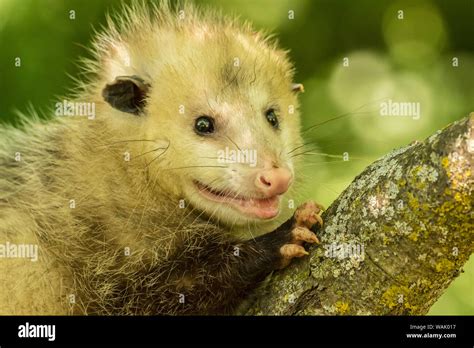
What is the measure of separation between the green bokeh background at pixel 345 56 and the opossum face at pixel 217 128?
1.51 metres

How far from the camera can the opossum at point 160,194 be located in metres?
3.27

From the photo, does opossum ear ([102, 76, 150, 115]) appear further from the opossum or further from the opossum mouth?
the opossum mouth

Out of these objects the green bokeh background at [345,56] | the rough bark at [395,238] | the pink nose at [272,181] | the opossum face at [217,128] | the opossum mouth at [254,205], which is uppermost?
Result: the green bokeh background at [345,56]

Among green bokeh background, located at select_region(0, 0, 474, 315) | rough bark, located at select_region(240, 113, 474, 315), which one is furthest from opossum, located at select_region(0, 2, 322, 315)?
green bokeh background, located at select_region(0, 0, 474, 315)

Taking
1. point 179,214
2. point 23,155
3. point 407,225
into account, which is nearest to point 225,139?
point 179,214

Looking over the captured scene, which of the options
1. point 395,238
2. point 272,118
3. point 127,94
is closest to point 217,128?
point 272,118

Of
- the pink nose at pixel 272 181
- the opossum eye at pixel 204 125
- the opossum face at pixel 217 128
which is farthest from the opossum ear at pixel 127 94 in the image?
the pink nose at pixel 272 181

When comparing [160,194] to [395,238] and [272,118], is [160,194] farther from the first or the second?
[395,238]

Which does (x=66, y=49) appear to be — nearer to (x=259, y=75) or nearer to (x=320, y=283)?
(x=259, y=75)

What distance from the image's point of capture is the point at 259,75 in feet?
12.0

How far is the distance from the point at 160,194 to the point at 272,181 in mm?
671

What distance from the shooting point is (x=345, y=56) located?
18.3ft

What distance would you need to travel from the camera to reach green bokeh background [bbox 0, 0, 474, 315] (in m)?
5.25

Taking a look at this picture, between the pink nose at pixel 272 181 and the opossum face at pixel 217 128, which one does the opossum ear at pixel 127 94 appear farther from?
the pink nose at pixel 272 181
